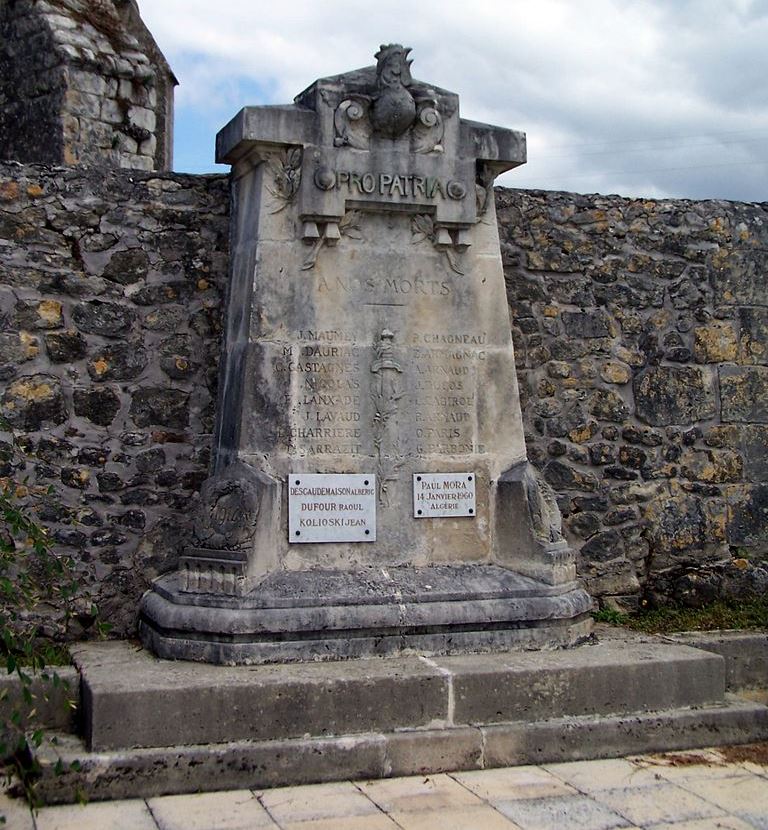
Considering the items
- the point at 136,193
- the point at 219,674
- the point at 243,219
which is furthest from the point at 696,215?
the point at 219,674

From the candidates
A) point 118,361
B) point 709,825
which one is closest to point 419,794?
point 709,825

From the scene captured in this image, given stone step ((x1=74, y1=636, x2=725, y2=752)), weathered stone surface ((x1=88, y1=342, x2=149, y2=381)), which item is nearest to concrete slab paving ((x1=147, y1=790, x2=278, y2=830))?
stone step ((x1=74, y1=636, x2=725, y2=752))

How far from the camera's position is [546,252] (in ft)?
20.6

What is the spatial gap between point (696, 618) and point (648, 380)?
4.45ft

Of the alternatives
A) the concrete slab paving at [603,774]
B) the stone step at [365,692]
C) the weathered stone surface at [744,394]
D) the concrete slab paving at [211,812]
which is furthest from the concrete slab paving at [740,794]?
the weathered stone surface at [744,394]

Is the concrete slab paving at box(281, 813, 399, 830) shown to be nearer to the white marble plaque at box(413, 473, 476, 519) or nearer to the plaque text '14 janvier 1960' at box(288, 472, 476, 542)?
the plaque text '14 janvier 1960' at box(288, 472, 476, 542)

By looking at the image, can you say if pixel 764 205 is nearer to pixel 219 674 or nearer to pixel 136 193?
pixel 136 193

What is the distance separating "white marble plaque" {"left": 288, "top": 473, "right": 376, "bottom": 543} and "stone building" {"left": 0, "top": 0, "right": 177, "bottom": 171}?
5225 mm

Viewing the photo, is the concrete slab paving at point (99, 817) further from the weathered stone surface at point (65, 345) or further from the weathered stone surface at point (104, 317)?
the weathered stone surface at point (104, 317)

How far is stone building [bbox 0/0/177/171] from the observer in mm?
9305

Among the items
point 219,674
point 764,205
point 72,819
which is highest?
point 764,205

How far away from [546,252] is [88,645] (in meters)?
3.19

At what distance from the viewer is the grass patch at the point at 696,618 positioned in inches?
241

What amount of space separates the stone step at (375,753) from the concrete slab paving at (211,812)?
0.19ft
